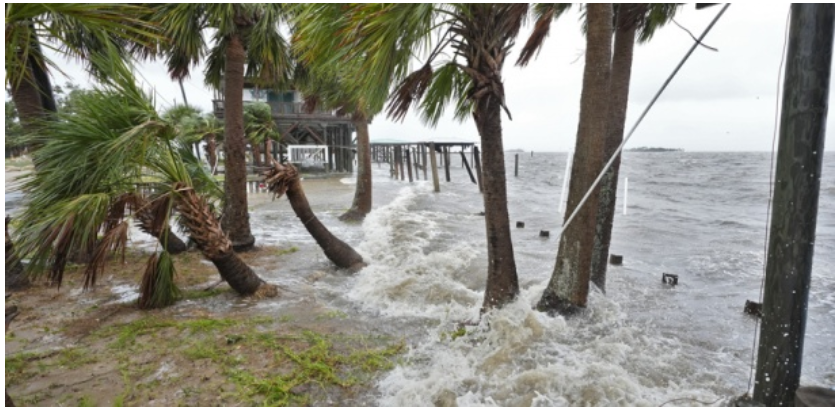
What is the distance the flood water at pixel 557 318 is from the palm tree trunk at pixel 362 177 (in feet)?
3.36

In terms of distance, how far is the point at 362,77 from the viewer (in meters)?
3.88

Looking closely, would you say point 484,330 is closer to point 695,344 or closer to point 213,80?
point 695,344

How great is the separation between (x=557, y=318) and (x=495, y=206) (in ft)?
4.58

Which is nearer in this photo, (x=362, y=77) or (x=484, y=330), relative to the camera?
(x=362, y=77)

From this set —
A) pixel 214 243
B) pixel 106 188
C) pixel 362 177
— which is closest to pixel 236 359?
pixel 214 243

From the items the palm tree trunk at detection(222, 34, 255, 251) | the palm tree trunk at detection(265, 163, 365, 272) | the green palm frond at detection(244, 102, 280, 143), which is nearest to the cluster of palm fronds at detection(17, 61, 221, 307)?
the palm tree trunk at detection(265, 163, 365, 272)

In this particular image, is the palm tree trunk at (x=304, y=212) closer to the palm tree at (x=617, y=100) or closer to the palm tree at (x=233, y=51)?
the palm tree at (x=233, y=51)

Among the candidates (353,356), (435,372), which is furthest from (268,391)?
(435,372)

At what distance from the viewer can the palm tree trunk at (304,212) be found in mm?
6703

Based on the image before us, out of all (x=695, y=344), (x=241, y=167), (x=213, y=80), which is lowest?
(x=695, y=344)

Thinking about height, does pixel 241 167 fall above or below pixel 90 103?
below

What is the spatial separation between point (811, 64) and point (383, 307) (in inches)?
188

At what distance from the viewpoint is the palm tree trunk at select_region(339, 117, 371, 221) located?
1352cm

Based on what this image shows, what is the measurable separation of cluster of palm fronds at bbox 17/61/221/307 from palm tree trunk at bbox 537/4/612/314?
14.1 ft
